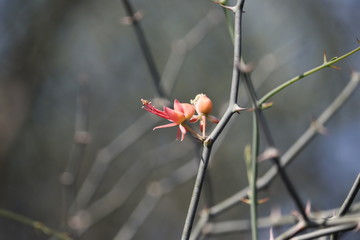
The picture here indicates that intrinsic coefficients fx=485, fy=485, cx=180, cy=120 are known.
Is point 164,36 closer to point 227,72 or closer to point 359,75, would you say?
point 227,72

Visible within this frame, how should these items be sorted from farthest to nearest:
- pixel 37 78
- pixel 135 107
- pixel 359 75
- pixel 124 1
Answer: pixel 135 107 → pixel 37 78 → pixel 359 75 → pixel 124 1

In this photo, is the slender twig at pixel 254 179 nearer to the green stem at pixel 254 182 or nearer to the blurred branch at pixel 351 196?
the green stem at pixel 254 182

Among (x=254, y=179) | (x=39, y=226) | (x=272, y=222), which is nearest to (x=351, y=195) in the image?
(x=254, y=179)

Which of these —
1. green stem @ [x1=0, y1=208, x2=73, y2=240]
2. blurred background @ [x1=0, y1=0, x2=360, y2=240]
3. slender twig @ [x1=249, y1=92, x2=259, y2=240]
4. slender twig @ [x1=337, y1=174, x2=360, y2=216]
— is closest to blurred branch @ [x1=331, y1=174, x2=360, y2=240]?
slender twig @ [x1=337, y1=174, x2=360, y2=216]

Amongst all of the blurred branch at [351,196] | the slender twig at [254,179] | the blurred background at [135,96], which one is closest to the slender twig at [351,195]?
the blurred branch at [351,196]

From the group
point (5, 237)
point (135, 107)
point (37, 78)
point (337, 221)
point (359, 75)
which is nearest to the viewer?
point (337, 221)

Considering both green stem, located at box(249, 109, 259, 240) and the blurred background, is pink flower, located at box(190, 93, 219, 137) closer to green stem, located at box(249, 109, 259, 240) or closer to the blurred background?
green stem, located at box(249, 109, 259, 240)

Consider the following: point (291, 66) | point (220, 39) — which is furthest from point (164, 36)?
point (291, 66)

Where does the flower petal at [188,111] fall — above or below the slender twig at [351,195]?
above

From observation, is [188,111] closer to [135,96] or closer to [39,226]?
[39,226]
